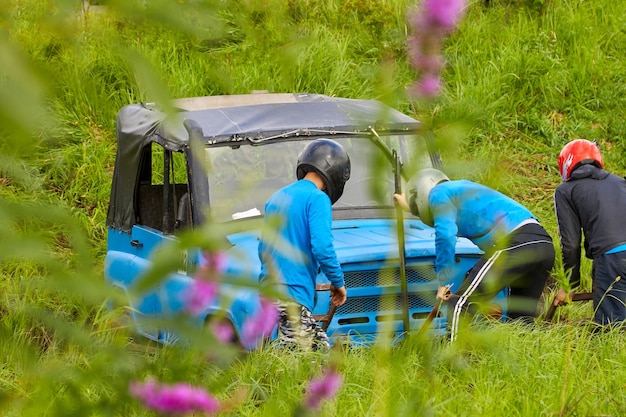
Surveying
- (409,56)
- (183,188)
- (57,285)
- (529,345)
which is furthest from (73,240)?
(183,188)

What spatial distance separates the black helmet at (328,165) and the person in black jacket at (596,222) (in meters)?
1.68

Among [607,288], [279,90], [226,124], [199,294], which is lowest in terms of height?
[607,288]

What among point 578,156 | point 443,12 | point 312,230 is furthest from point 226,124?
point 443,12

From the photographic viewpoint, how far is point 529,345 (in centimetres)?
487

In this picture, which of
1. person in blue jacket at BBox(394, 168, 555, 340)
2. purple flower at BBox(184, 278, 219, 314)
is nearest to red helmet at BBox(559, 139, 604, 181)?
person in blue jacket at BBox(394, 168, 555, 340)

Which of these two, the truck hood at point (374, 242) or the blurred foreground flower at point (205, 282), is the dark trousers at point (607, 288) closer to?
the truck hood at point (374, 242)

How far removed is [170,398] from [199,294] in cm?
11

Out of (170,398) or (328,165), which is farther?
(328,165)

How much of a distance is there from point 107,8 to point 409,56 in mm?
240

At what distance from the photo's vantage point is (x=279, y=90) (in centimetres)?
382

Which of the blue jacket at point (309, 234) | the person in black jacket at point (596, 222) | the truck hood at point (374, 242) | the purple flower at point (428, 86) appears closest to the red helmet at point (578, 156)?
the person in black jacket at point (596, 222)

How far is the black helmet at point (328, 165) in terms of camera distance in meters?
4.90

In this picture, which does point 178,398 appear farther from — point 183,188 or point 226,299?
point 183,188

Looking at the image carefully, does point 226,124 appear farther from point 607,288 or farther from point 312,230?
point 607,288
